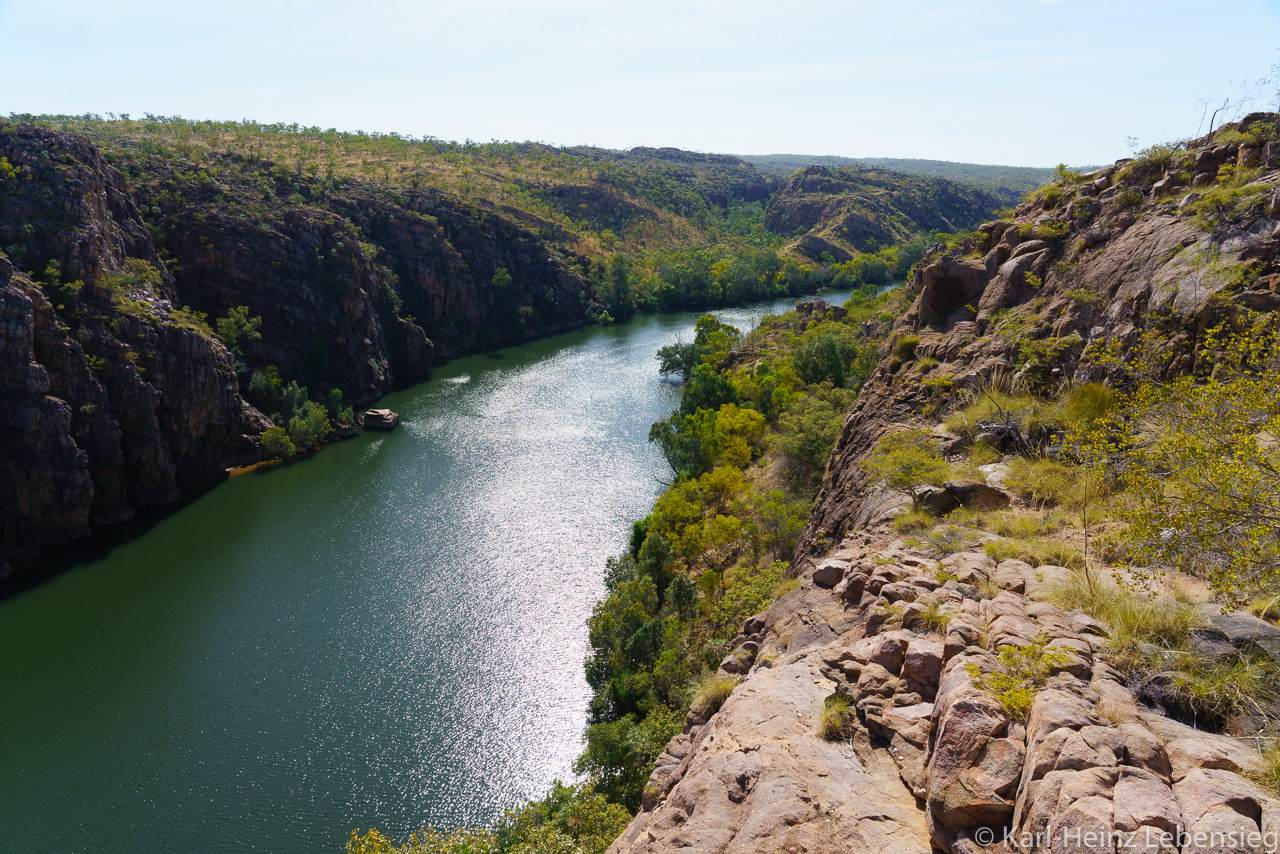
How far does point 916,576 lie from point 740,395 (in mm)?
51392

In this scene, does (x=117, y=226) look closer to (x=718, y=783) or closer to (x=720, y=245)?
(x=718, y=783)

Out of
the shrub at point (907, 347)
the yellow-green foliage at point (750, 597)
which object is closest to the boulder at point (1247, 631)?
the yellow-green foliage at point (750, 597)

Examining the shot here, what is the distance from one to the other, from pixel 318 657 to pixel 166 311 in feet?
144

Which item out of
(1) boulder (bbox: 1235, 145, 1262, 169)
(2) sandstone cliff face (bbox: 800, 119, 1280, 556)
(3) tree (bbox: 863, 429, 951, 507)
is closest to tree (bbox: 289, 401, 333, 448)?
(2) sandstone cliff face (bbox: 800, 119, 1280, 556)

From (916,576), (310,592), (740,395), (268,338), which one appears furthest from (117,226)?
(916,576)

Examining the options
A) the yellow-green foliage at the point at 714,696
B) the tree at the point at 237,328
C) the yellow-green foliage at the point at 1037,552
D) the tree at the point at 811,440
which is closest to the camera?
the yellow-green foliage at the point at 1037,552

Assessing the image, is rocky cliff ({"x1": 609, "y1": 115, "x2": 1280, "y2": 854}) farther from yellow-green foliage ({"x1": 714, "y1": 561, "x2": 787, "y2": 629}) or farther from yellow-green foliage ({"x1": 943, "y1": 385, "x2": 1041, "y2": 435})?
yellow-green foliage ({"x1": 714, "y1": 561, "x2": 787, "y2": 629})

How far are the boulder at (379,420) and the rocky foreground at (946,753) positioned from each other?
207 ft

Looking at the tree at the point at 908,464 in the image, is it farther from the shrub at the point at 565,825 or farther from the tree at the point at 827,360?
the tree at the point at 827,360

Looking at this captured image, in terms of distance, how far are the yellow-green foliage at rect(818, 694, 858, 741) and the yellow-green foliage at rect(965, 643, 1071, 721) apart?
236cm

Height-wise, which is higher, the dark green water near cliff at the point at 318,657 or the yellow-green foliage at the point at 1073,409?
the yellow-green foliage at the point at 1073,409

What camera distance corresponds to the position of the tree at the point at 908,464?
18.7m

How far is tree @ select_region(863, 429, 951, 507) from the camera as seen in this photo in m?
18.7

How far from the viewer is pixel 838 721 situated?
448 inches
